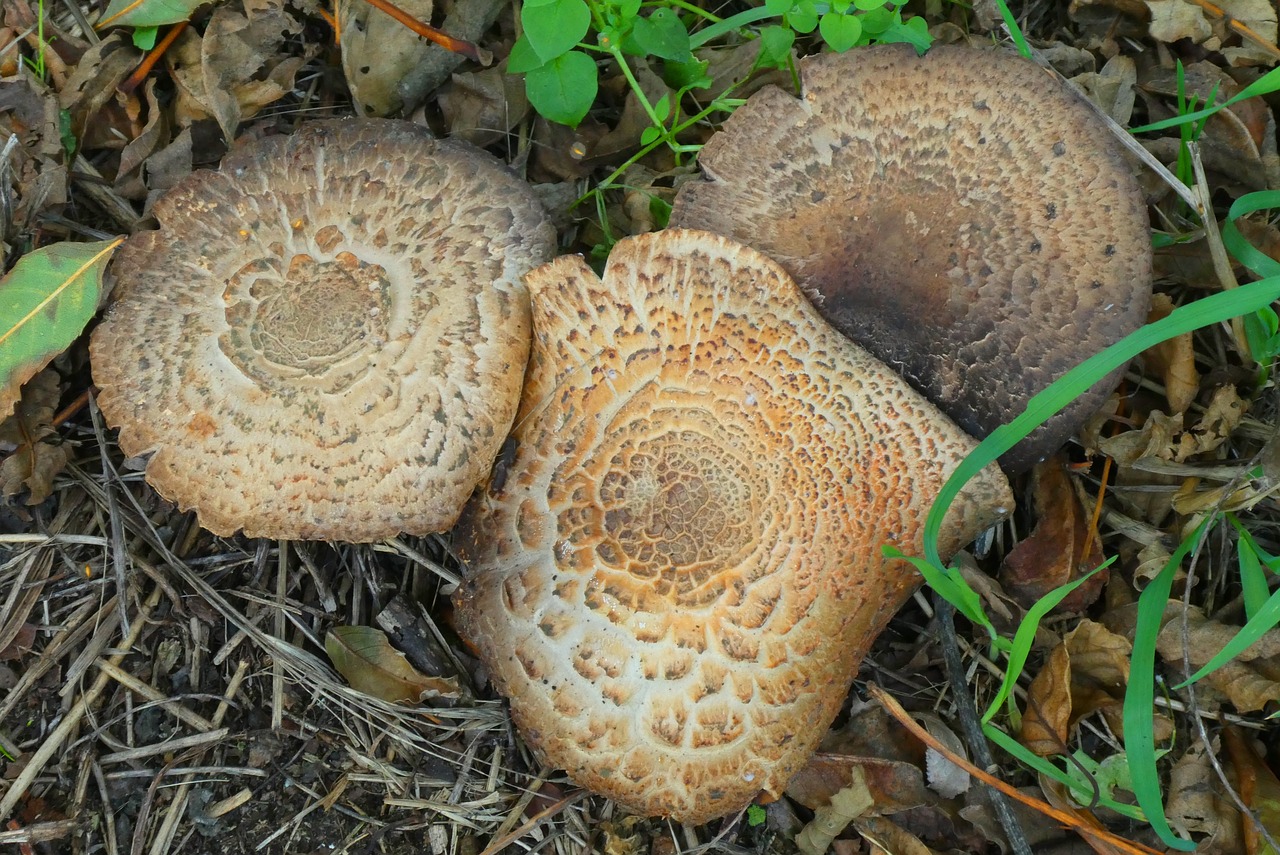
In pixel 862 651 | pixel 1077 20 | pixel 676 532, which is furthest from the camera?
pixel 1077 20

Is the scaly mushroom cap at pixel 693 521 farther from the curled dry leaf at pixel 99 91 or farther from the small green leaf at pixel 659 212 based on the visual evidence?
the curled dry leaf at pixel 99 91

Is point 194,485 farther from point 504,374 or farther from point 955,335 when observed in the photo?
point 955,335

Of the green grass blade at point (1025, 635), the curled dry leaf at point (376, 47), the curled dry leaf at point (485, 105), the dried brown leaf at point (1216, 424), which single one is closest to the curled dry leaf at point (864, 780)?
the green grass blade at point (1025, 635)

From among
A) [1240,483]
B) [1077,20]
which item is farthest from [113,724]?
[1077,20]

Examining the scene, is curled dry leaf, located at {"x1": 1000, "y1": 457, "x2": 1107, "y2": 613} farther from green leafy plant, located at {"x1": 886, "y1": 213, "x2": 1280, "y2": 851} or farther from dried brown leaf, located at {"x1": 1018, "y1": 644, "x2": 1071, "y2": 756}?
green leafy plant, located at {"x1": 886, "y1": 213, "x2": 1280, "y2": 851}

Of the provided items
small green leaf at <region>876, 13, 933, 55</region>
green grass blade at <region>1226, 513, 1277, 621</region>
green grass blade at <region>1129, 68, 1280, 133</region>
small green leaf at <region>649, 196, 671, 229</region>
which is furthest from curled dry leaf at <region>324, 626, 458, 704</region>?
green grass blade at <region>1129, 68, 1280, 133</region>

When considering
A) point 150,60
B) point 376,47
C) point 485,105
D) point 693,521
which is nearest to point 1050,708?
point 693,521
